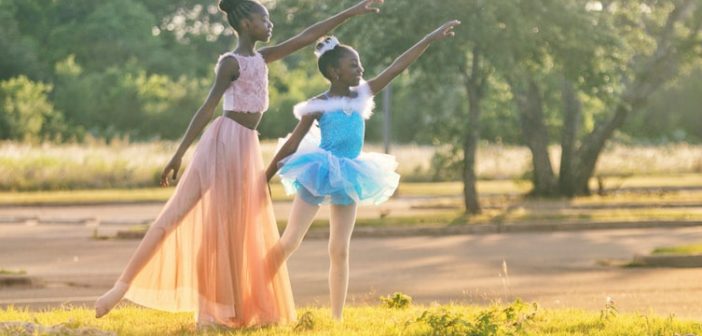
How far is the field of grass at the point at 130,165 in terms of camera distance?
131 ft

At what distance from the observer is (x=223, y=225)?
8.96 meters


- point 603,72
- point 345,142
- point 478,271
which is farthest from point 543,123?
point 345,142

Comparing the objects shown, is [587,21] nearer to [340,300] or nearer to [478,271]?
[478,271]

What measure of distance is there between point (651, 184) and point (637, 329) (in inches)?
1308

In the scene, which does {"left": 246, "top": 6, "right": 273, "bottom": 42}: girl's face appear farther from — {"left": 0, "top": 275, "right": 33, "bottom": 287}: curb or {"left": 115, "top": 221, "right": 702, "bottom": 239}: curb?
{"left": 115, "top": 221, "right": 702, "bottom": 239}: curb

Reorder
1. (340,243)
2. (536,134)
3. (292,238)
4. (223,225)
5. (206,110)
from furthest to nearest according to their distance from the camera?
(536,134) < (340,243) < (292,238) < (223,225) < (206,110)

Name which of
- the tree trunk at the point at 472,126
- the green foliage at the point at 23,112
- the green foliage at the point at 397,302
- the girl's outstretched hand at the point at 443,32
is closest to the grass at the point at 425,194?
the tree trunk at the point at 472,126

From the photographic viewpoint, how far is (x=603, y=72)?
85.8 ft

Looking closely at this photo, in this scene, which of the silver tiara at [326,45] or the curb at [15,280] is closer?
the silver tiara at [326,45]

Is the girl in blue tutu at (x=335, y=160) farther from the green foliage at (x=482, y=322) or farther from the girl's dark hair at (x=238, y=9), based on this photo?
the green foliage at (x=482, y=322)

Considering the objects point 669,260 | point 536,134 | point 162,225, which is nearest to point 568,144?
point 536,134

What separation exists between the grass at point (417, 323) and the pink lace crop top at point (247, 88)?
49.7 inches

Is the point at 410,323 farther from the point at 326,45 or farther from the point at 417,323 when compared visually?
the point at 326,45

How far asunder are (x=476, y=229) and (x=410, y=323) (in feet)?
47.1
